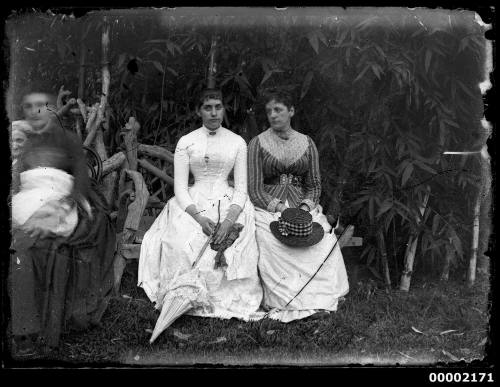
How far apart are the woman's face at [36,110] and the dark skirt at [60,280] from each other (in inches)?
29.8

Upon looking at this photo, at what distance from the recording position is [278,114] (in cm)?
607

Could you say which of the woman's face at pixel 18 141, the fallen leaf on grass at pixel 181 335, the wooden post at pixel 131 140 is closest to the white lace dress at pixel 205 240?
the fallen leaf on grass at pixel 181 335

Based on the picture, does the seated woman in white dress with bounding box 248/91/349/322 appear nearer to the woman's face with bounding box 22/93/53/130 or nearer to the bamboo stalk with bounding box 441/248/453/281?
the bamboo stalk with bounding box 441/248/453/281

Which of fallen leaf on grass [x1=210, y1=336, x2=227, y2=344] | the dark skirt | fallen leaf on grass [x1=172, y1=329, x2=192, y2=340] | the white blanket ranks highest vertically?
the white blanket

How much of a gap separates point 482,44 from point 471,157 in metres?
1.21

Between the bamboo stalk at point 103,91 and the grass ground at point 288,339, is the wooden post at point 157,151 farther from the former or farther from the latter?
the grass ground at point 288,339

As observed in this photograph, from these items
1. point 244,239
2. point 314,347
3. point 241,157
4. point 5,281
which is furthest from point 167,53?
point 314,347

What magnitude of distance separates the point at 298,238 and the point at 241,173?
777 mm

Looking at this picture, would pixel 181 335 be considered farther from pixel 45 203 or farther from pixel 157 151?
pixel 157 151

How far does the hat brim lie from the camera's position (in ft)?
19.1

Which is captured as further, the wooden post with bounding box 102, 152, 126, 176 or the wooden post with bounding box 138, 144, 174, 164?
the wooden post with bounding box 138, 144, 174, 164

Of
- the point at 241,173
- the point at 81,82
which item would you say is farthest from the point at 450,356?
the point at 81,82

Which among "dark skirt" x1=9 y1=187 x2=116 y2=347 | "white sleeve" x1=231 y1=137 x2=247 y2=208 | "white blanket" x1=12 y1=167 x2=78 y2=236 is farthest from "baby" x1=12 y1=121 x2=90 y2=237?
"white sleeve" x1=231 y1=137 x2=247 y2=208

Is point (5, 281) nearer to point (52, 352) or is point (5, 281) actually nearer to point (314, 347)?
point (52, 352)
